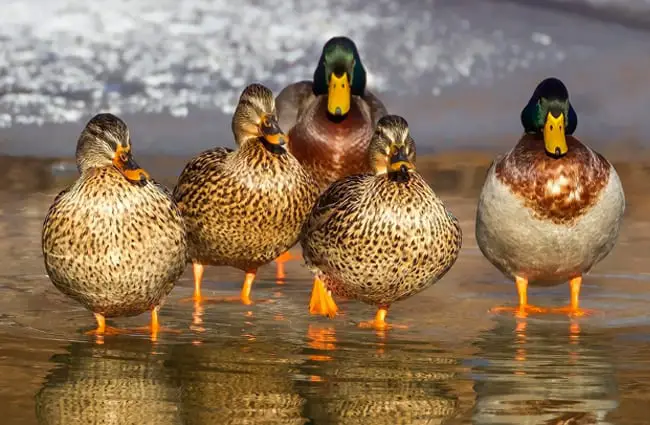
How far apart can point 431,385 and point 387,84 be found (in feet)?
23.8

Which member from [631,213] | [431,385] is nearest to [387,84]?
[631,213]

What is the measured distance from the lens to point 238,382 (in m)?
5.75

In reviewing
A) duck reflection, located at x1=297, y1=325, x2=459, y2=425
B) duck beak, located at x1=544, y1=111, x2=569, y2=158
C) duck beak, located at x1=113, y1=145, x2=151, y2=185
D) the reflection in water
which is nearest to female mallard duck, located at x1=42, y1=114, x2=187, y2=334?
duck beak, located at x1=113, y1=145, x2=151, y2=185

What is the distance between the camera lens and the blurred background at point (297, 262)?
218 inches

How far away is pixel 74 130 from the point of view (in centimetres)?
1211

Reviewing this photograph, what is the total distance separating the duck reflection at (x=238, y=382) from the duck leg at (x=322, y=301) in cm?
64

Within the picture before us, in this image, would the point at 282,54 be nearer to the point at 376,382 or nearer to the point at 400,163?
the point at 400,163

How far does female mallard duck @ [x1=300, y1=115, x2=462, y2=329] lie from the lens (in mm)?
6887

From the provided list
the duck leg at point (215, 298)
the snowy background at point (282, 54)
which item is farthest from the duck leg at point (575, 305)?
the snowy background at point (282, 54)

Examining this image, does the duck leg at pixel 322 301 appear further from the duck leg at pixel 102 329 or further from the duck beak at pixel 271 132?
the duck leg at pixel 102 329

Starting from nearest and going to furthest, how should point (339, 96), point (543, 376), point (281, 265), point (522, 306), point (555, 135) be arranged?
point (543, 376) < point (555, 135) < point (522, 306) < point (281, 265) < point (339, 96)

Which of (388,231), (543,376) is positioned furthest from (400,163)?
(543,376)

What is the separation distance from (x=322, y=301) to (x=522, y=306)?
898mm

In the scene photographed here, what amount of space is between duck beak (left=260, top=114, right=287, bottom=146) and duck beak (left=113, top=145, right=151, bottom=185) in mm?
909
